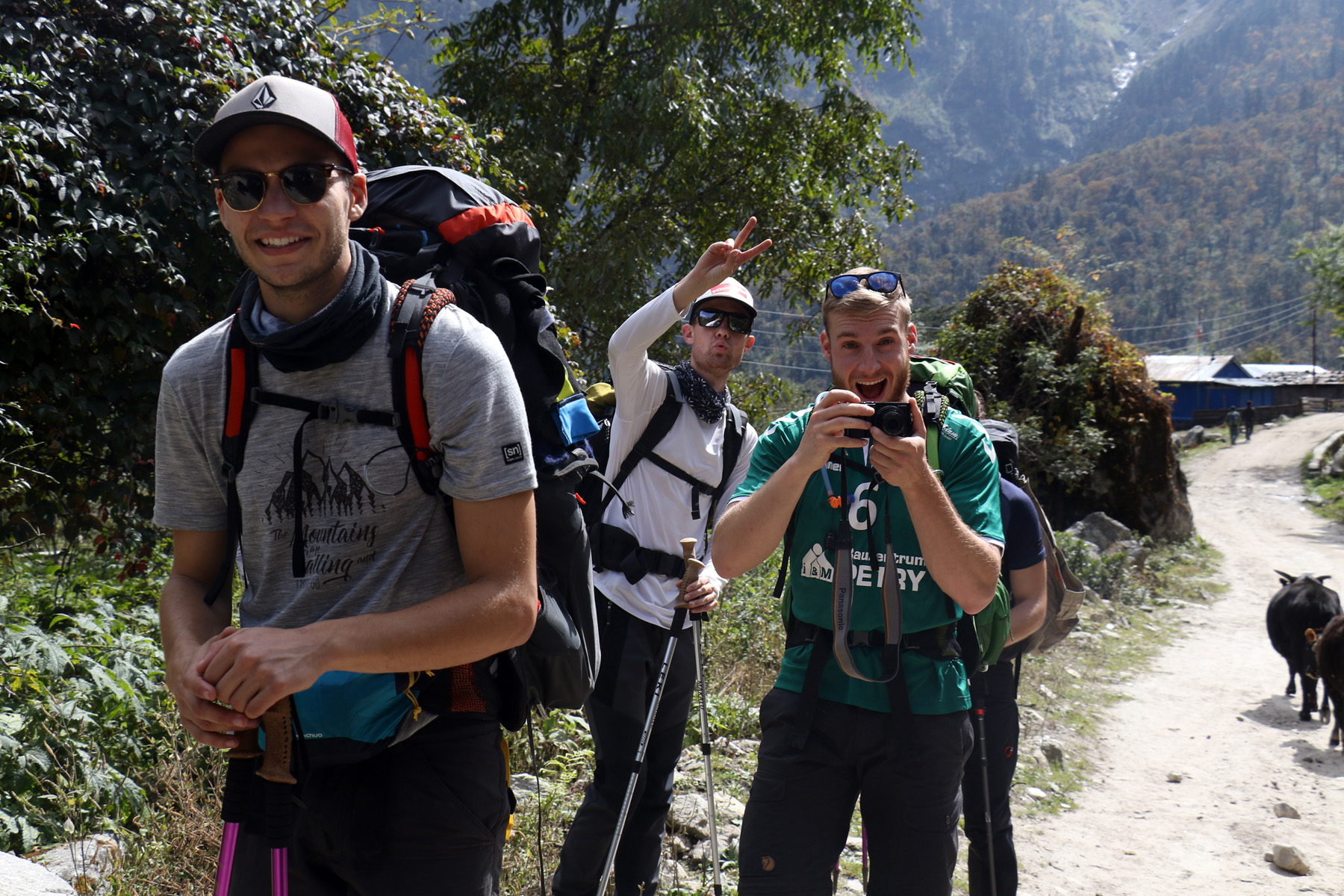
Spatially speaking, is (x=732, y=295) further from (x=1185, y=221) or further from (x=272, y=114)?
(x=1185, y=221)

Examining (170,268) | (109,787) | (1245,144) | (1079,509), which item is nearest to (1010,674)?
(109,787)

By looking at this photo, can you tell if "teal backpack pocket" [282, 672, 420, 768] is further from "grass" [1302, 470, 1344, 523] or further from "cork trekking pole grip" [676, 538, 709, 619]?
"grass" [1302, 470, 1344, 523]

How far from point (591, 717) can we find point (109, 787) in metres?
1.83

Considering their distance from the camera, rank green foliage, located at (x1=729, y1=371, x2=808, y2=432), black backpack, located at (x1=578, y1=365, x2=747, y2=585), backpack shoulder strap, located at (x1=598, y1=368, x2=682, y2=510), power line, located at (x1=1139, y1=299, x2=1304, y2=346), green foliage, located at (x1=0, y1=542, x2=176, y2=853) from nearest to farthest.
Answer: green foliage, located at (x1=0, y1=542, x2=176, y2=853)
black backpack, located at (x1=578, y1=365, x2=747, y2=585)
backpack shoulder strap, located at (x1=598, y1=368, x2=682, y2=510)
green foliage, located at (x1=729, y1=371, x2=808, y2=432)
power line, located at (x1=1139, y1=299, x2=1304, y2=346)

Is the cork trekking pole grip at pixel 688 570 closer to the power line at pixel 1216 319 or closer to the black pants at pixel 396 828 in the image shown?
the black pants at pixel 396 828

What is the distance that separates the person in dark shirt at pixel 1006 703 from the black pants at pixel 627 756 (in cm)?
111

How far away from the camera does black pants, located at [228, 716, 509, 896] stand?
1677 millimetres

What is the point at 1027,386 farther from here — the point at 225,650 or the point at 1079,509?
the point at 225,650

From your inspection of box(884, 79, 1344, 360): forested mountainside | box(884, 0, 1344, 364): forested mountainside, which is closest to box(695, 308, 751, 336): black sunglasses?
box(884, 0, 1344, 364): forested mountainside

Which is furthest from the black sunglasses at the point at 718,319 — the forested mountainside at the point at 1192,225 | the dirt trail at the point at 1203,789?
the forested mountainside at the point at 1192,225

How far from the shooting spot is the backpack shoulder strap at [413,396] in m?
1.63

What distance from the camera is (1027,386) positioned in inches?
537

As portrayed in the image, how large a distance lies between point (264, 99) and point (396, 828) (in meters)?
1.33

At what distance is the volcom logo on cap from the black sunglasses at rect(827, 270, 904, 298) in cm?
142
